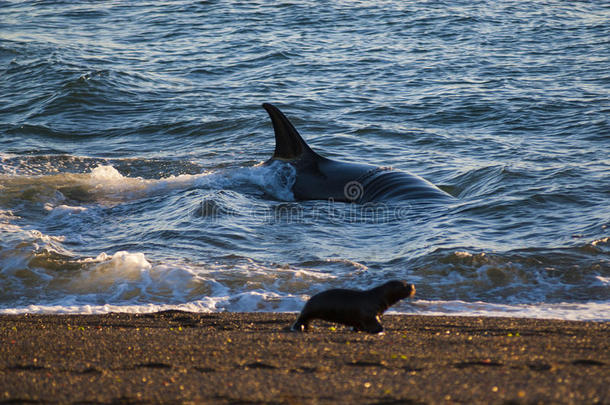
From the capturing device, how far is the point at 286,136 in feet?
31.7

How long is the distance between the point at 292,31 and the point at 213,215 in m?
14.6

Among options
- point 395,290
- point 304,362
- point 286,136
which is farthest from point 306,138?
point 304,362

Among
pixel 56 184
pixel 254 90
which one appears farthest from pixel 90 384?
pixel 254 90

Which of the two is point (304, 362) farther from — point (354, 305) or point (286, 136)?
point (286, 136)

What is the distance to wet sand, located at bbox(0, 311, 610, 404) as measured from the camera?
3160 millimetres

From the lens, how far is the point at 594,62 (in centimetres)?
1645

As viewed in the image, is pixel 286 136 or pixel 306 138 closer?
pixel 286 136

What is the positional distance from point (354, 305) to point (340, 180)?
499 centimetres

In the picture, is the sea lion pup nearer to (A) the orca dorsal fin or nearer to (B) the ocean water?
(B) the ocean water

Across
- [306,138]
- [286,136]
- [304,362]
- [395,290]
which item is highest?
[286,136]

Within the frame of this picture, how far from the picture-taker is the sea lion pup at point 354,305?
4463mm

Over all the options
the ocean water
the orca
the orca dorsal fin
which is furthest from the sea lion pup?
the orca dorsal fin

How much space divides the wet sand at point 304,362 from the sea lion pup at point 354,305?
98 mm

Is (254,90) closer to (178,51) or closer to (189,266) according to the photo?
(178,51)
